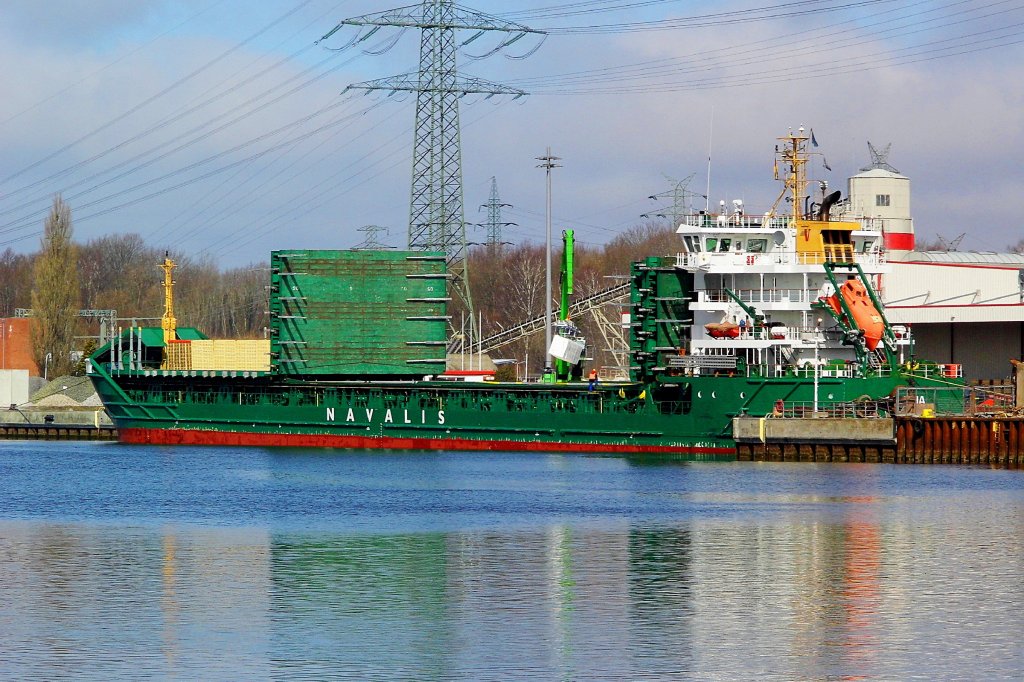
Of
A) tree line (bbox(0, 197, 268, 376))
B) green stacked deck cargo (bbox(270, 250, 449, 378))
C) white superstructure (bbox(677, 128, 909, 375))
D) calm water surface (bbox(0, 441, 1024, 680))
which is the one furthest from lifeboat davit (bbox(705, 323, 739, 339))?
tree line (bbox(0, 197, 268, 376))

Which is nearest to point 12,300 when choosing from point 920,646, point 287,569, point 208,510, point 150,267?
point 150,267

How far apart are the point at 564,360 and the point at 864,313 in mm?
11622

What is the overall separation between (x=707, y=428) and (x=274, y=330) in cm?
1789

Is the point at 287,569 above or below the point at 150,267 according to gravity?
below

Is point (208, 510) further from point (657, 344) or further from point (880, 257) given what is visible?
point (880, 257)

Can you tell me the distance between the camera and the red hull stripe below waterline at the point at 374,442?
55.5 meters

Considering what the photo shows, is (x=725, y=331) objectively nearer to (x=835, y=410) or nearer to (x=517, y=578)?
(x=835, y=410)

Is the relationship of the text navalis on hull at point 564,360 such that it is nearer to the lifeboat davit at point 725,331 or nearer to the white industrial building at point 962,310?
the lifeboat davit at point 725,331

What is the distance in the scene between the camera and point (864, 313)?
53.2m

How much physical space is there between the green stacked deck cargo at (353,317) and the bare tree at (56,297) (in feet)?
125

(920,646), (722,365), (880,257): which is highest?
(880,257)

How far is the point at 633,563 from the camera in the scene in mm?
28172

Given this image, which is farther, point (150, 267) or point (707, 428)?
point (150, 267)

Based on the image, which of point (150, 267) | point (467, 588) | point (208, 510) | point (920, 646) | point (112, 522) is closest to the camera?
point (920, 646)
